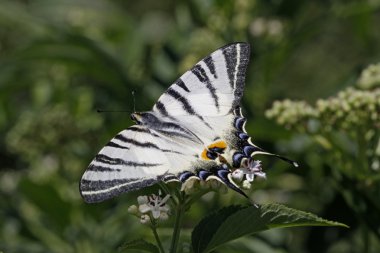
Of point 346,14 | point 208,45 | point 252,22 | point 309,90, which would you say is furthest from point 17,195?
point 309,90

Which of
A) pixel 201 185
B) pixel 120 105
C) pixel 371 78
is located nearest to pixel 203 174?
pixel 201 185

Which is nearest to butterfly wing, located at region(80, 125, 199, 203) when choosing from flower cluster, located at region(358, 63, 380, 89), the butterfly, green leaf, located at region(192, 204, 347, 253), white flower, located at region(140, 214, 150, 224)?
the butterfly

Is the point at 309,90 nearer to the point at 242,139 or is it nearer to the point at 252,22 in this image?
the point at 252,22

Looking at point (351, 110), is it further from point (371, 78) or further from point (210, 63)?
point (210, 63)

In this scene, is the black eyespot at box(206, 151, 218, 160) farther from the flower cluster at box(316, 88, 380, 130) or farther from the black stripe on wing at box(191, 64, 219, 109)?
the flower cluster at box(316, 88, 380, 130)

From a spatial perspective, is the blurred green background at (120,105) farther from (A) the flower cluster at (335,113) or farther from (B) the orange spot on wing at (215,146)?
(B) the orange spot on wing at (215,146)

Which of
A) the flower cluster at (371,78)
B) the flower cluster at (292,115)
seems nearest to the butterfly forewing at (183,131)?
the flower cluster at (292,115)
